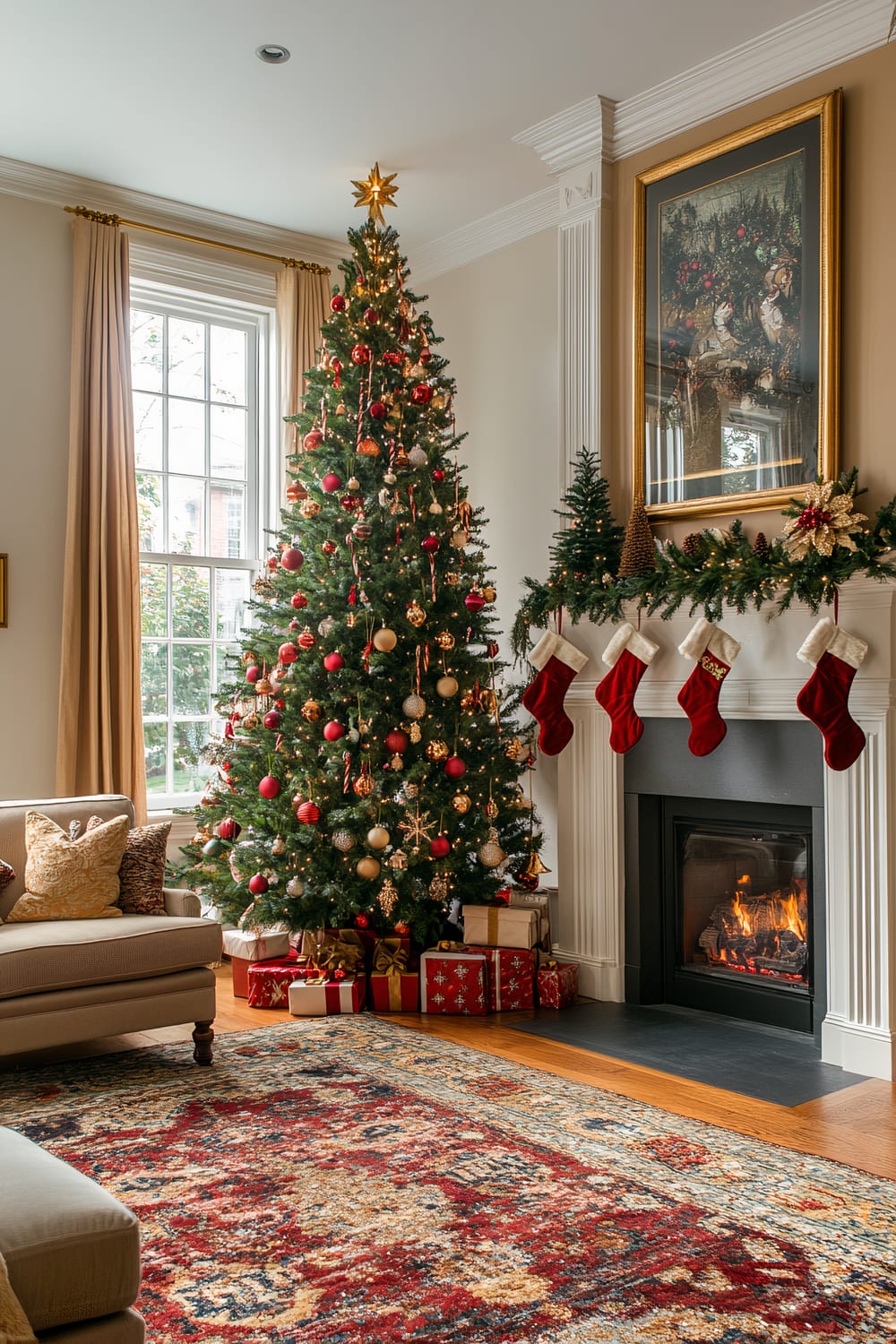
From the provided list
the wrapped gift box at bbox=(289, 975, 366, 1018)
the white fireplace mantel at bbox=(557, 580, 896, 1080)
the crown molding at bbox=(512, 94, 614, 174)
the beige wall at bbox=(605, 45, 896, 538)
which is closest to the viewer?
the white fireplace mantel at bbox=(557, 580, 896, 1080)

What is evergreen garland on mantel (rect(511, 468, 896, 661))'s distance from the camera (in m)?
3.83

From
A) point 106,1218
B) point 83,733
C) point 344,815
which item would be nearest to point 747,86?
point 344,815

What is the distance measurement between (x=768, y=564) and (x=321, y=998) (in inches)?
92.6

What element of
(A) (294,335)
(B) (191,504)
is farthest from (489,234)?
(B) (191,504)

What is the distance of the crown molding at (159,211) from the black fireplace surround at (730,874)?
3.39 metres

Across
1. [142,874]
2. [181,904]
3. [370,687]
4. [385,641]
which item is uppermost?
[385,641]

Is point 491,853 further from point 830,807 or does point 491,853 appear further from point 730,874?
point 830,807

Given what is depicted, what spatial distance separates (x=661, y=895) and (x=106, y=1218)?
11.1 feet

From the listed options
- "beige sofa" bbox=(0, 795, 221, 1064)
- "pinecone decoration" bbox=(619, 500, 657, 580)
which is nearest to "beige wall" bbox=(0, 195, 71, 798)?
"beige sofa" bbox=(0, 795, 221, 1064)

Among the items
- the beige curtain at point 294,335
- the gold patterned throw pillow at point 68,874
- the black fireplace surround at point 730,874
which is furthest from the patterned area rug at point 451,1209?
the beige curtain at point 294,335

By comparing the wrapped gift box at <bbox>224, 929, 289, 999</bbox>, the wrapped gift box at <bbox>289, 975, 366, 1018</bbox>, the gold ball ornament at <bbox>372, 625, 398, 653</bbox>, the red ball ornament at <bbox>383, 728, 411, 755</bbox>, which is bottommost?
the wrapped gift box at <bbox>289, 975, 366, 1018</bbox>

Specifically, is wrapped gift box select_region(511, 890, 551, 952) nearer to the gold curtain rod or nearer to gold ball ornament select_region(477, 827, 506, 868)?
gold ball ornament select_region(477, 827, 506, 868)

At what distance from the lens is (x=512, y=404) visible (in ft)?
18.9

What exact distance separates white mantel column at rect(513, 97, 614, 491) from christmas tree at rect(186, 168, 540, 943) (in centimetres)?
57
